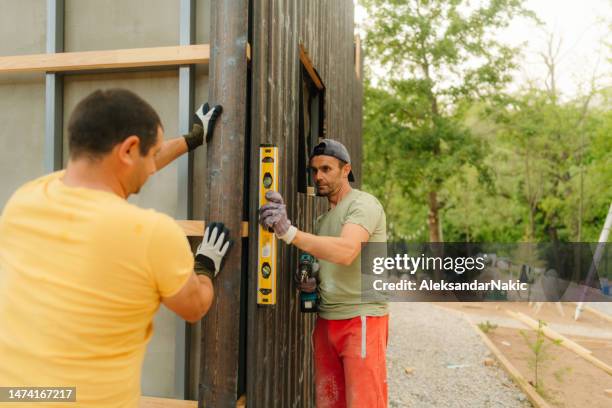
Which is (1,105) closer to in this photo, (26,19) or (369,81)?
(26,19)

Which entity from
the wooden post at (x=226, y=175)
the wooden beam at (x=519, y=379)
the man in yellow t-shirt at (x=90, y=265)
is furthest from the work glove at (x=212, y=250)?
the wooden beam at (x=519, y=379)

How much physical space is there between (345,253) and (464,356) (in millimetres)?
5671

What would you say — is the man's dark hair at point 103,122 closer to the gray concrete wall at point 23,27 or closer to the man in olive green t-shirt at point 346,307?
the man in olive green t-shirt at point 346,307

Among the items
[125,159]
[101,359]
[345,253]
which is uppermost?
[125,159]

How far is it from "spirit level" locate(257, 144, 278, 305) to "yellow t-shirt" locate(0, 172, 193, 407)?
1.10 m

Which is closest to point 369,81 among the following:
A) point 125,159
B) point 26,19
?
point 26,19

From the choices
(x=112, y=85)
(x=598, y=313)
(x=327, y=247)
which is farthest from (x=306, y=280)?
(x=598, y=313)

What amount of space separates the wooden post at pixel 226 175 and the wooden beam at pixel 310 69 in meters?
1.32

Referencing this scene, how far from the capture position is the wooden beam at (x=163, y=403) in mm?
2627

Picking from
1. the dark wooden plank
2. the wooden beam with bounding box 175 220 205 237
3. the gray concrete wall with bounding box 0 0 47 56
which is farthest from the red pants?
the gray concrete wall with bounding box 0 0 47 56

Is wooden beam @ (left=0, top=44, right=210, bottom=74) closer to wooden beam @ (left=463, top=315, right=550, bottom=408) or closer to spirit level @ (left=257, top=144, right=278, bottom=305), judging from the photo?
spirit level @ (left=257, top=144, right=278, bottom=305)

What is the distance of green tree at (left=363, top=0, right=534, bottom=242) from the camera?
1577 cm

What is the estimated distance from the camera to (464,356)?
7.69m

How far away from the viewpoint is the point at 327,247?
281 cm
